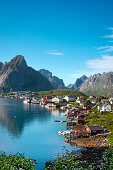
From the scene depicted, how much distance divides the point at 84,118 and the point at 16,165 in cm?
7071

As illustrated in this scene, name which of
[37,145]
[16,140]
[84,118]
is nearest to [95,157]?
[37,145]

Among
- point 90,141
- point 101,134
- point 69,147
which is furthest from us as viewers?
point 101,134

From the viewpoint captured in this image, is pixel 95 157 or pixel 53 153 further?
pixel 53 153

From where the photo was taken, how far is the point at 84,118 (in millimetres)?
92875

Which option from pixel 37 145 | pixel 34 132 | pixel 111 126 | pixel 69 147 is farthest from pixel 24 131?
pixel 111 126

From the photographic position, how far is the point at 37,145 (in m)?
56.2

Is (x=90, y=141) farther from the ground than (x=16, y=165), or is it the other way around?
(x=16, y=165)

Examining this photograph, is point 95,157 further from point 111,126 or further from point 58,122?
point 58,122

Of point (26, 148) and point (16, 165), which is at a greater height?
point (16, 165)

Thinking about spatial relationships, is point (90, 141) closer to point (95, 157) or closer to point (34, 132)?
point (95, 157)

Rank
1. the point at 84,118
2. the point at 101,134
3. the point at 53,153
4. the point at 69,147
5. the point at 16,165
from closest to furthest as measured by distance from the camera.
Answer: the point at 16,165 < the point at 53,153 < the point at 69,147 < the point at 101,134 < the point at 84,118

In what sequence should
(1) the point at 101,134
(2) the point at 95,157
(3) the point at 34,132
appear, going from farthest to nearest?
(3) the point at 34,132
(1) the point at 101,134
(2) the point at 95,157

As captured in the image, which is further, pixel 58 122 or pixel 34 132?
pixel 58 122

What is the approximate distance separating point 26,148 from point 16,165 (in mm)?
29744
